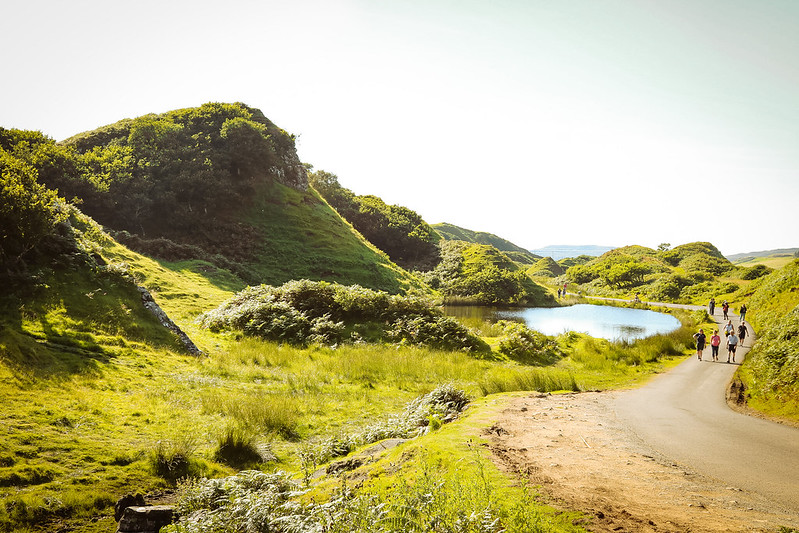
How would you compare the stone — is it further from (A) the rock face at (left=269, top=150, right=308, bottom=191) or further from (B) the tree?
(A) the rock face at (left=269, top=150, right=308, bottom=191)

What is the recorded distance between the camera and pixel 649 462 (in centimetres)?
615

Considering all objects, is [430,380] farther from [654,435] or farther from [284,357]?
[654,435]

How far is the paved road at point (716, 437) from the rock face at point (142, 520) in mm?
7741

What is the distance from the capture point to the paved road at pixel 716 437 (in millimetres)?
5758

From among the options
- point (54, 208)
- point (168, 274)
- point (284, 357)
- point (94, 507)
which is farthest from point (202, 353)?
point (168, 274)

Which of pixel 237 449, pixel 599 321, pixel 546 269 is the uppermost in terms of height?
pixel 546 269

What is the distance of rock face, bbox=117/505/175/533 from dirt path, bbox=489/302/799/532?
466cm

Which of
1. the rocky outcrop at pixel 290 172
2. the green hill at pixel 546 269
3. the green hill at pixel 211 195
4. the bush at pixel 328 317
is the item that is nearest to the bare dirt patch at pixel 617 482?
the bush at pixel 328 317

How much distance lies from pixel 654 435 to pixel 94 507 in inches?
386

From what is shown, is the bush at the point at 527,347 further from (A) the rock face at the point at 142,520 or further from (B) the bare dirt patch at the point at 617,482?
(A) the rock face at the point at 142,520

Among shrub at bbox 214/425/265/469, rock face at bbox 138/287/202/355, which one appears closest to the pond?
rock face at bbox 138/287/202/355

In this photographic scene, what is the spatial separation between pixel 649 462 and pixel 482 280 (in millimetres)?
48349

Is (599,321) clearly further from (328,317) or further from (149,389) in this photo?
(149,389)

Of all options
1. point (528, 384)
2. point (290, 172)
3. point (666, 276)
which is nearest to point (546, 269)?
point (666, 276)
